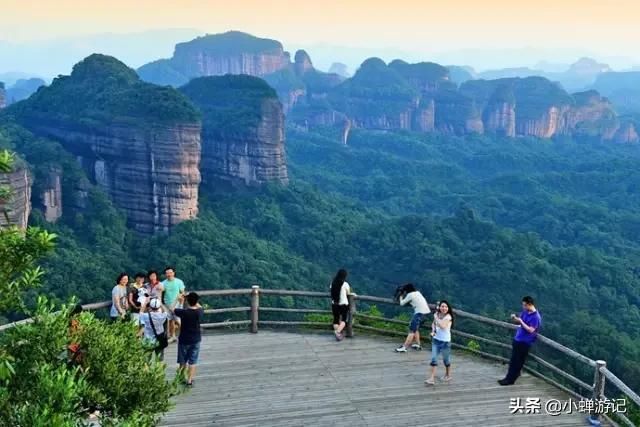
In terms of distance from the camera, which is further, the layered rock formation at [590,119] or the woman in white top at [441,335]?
the layered rock formation at [590,119]

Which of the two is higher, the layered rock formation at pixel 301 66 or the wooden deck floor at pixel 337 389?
the layered rock formation at pixel 301 66

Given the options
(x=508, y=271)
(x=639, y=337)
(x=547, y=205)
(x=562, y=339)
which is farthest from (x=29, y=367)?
(x=547, y=205)

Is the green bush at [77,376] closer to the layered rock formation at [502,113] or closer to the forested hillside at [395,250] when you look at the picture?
the forested hillside at [395,250]

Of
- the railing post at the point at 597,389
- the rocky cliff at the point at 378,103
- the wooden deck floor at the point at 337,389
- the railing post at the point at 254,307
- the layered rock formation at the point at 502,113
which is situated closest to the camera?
the railing post at the point at 597,389

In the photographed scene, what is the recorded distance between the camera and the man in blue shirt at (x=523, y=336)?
1059cm

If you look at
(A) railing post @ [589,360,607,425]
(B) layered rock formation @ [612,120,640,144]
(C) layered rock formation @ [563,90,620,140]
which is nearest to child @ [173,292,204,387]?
(A) railing post @ [589,360,607,425]

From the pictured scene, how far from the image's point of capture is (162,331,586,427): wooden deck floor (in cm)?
975

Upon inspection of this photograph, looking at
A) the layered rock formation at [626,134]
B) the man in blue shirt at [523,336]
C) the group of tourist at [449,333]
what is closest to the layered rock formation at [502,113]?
the layered rock formation at [626,134]

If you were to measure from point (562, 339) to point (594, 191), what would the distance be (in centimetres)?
7383

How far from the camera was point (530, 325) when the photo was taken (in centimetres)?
1060

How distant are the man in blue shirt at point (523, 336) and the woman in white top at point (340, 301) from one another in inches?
125

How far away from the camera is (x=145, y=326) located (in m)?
10.7

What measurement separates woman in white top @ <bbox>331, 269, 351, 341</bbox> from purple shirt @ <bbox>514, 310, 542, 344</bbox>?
10.8ft

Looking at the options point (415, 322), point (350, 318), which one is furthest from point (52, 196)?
point (415, 322)
